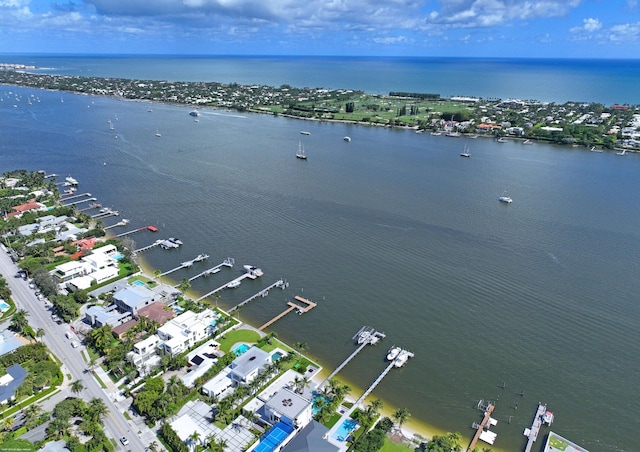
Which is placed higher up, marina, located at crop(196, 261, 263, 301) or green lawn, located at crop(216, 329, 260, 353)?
marina, located at crop(196, 261, 263, 301)

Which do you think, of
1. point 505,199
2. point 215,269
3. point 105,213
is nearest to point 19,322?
point 215,269

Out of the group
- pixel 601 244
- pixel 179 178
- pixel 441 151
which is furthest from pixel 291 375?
pixel 441 151

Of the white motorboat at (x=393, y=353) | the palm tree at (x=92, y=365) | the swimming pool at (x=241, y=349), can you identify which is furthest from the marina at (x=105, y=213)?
the white motorboat at (x=393, y=353)

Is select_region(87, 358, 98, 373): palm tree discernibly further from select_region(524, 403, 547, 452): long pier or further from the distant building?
select_region(524, 403, 547, 452): long pier

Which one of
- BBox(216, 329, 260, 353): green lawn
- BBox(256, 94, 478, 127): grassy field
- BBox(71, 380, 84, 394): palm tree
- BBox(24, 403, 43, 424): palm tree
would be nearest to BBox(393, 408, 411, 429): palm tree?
BBox(216, 329, 260, 353): green lawn

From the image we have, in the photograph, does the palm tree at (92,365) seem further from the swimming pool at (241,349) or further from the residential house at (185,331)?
the swimming pool at (241,349)

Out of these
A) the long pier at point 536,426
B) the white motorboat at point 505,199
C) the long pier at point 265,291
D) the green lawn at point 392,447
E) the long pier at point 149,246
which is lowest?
the green lawn at point 392,447
